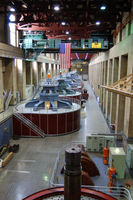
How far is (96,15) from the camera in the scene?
20.9 meters

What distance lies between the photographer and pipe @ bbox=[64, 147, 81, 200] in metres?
3.61

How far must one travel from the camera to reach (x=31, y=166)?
1248 cm

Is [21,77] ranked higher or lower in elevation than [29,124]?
higher

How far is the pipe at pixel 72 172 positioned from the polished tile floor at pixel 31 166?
655 cm

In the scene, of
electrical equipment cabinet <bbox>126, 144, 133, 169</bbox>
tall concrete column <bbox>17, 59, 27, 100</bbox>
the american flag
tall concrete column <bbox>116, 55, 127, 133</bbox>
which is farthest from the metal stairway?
tall concrete column <bbox>17, 59, 27, 100</bbox>

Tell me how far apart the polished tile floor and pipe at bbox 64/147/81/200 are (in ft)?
21.5

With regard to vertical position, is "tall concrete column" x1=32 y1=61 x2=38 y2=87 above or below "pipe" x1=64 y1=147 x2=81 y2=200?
above

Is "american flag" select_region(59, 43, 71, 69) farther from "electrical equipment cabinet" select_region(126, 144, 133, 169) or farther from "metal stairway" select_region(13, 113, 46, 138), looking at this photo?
"electrical equipment cabinet" select_region(126, 144, 133, 169)

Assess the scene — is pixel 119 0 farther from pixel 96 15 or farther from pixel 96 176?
pixel 96 176

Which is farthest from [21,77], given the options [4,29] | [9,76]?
[4,29]

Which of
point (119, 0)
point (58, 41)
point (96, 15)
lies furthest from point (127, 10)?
point (58, 41)

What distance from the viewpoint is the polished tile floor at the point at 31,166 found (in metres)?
10.1

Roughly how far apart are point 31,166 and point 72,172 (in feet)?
31.2

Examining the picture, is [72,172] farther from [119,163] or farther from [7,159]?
[7,159]
